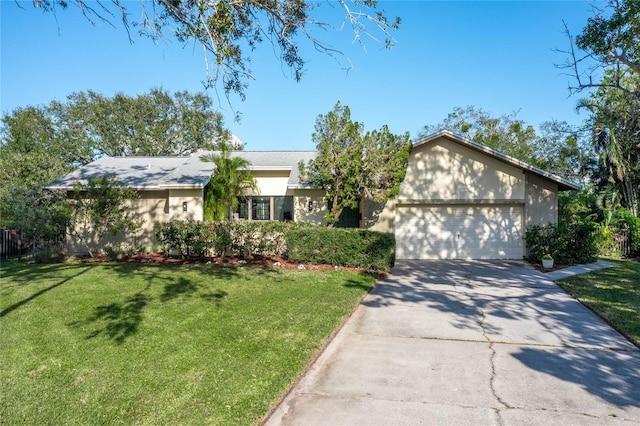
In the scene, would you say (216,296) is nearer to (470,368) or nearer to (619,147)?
(470,368)

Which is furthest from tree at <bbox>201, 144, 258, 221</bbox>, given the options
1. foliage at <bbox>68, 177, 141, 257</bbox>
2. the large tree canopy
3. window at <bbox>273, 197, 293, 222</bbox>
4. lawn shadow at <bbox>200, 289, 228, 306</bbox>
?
the large tree canopy

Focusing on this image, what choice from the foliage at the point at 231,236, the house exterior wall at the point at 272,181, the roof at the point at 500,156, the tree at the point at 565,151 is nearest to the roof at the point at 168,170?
the house exterior wall at the point at 272,181

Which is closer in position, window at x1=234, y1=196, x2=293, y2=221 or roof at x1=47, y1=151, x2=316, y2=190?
roof at x1=47, y1=151, x2=316, y2=190

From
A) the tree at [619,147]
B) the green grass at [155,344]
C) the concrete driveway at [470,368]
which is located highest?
the tree at [619,147]

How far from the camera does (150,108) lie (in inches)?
1345

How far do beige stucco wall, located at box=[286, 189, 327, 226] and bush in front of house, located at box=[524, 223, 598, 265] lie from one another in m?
8.06

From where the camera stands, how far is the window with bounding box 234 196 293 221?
1633cm

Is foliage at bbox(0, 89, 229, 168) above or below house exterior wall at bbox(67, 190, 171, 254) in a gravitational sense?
above

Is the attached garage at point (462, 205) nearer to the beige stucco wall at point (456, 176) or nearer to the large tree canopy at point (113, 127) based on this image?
the beige stucco wall at point (456, 176)

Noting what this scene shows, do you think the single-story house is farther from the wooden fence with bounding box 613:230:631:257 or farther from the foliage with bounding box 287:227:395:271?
the wooden fence with bounding box 613:230:631:257

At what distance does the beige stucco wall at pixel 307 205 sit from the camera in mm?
16016

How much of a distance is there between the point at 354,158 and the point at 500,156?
5.78 metres

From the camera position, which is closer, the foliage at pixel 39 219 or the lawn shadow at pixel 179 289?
the lawn shadow at pixel 179 289

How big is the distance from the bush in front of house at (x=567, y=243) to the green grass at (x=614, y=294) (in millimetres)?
1092
